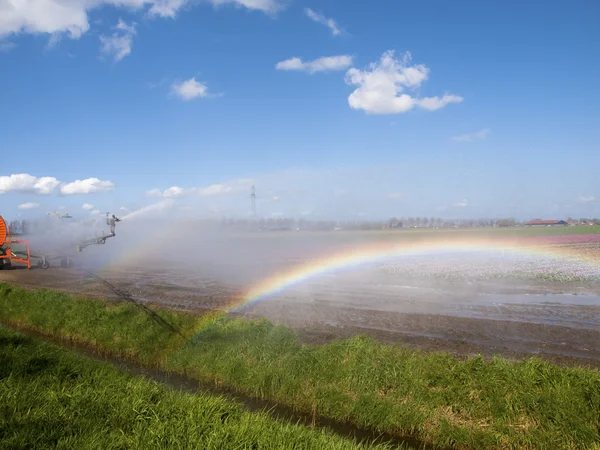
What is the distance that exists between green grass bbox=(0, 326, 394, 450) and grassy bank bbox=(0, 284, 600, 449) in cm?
264

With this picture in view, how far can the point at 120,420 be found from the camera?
7879 millimetres

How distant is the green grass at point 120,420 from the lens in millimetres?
6992

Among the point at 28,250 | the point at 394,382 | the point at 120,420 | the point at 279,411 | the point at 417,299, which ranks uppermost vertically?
the point at 28,250

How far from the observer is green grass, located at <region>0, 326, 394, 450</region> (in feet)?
22.9

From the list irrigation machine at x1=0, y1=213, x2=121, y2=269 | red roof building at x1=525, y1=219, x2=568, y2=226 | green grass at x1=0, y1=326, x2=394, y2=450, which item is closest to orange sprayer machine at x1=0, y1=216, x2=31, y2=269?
irrigation machine at x1=0, y1=213, x2=121, y2=269

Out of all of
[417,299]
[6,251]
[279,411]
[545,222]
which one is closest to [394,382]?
[279,411]

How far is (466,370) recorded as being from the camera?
11055mm

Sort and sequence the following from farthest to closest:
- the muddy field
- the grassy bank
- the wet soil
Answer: the muddy field < the wet soil < the grassy bank

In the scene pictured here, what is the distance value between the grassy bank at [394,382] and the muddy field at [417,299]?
2899 mm

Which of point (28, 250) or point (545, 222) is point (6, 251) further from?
point (545, 222)

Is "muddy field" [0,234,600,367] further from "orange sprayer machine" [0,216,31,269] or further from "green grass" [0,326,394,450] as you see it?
"green grass" [0,326,394,450]

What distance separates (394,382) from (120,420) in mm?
6677

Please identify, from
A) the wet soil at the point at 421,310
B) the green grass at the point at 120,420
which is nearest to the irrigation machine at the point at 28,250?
the wet soil at the point at 421,310

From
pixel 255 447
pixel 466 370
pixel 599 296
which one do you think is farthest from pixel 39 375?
pixel 599 296
